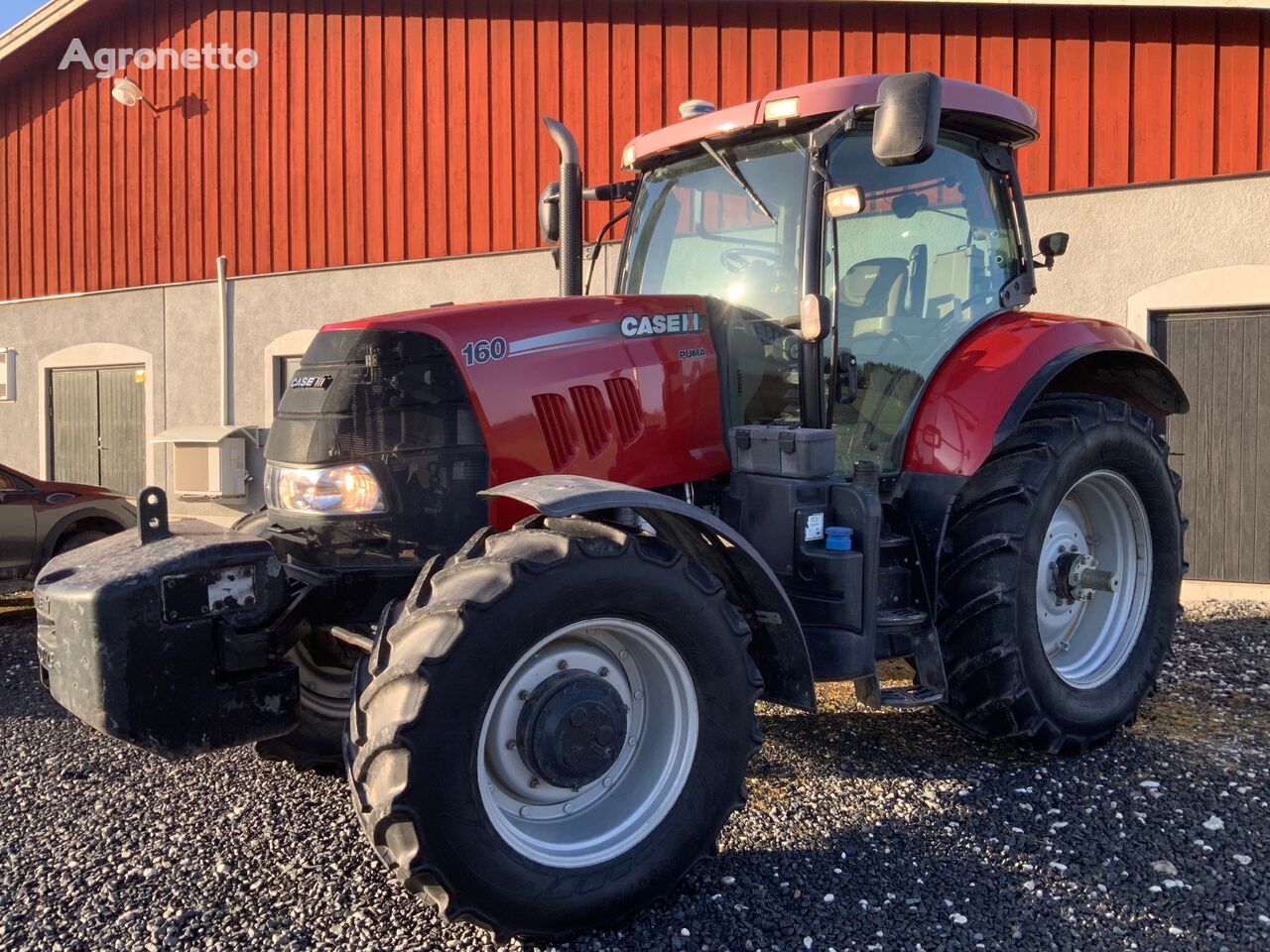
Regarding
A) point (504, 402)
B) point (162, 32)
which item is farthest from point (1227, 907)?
point (162, 32)

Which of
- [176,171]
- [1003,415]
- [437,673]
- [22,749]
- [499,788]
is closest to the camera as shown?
[437,673]

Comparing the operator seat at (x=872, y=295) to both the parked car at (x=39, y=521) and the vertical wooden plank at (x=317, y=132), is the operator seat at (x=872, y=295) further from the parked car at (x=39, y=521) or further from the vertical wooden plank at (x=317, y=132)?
the vertical wooden plank at (x=317, y=132)

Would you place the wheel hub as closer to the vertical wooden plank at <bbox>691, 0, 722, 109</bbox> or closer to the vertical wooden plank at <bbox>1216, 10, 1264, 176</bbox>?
the vertical wooden plank at <bbox>1216, 10, 1264, 176</bbox>

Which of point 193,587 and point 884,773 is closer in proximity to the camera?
point 193,587

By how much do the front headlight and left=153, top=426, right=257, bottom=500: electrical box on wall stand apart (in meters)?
6.77

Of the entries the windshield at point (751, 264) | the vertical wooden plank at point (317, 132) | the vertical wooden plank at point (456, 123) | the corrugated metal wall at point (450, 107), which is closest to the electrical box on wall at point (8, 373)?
the corrugated metal wall at point (450, 107)

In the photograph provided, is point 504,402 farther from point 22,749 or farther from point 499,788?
point 22,749

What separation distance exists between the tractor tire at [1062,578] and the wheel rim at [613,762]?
1.34 meters

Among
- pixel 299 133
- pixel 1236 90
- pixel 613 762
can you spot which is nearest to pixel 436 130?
pixel 299 133

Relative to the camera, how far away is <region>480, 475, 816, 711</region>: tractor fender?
2910 mm

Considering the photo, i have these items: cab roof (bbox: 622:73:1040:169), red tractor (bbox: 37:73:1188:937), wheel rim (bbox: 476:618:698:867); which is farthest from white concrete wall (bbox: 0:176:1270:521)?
wheel rim (bbox: 476:618:698:867)

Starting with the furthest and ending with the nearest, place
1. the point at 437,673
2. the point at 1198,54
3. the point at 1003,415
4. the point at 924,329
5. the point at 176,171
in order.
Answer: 1. the point at 176,171
2. the point at 1198,54
3. the point at 924,329
4. the point at 1003,415
5. the point at 437,673

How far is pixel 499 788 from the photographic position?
9.08 ft

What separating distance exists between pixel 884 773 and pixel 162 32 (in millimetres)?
12301
